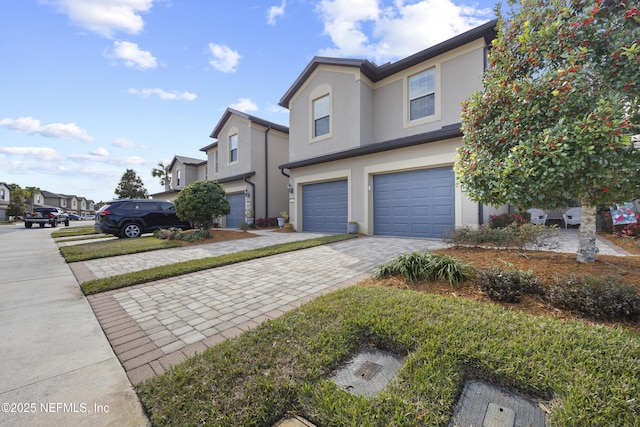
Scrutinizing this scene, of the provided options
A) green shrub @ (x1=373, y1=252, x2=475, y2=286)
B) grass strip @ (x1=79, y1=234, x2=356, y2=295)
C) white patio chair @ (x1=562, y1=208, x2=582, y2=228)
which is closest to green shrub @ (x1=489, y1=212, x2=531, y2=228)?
white patio chair @ (x1=562, y1=208, x2=582, y2=228)

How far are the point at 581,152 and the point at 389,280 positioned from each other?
2776 mm

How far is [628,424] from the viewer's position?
127cm

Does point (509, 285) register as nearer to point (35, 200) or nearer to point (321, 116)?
point (321, 116)

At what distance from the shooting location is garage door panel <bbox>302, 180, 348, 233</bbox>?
11164 millimetres

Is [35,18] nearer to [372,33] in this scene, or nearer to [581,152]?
[372,33]

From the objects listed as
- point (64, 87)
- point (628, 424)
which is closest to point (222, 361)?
point (628, 424)

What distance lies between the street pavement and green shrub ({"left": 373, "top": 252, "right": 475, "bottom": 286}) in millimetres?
615

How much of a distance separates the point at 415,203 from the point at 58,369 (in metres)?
Result: 9.06

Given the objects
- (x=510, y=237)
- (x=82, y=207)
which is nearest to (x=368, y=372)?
(x=510, y=237)

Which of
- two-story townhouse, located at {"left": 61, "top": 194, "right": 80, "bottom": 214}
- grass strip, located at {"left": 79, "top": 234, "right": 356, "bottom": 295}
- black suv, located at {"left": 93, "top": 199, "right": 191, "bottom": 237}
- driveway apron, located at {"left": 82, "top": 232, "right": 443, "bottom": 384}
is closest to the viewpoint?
driveway apron, located at {"left": 82, "top": 232, "right": 443, "bottom": 384}

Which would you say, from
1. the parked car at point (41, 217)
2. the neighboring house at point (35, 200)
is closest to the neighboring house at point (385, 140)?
the parked car at point (41, 217)

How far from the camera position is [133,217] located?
1041 cm

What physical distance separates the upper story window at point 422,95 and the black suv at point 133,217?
11444 millimetres

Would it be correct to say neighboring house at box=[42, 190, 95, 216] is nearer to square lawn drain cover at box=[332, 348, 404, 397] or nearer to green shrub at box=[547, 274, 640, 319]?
square lawn drain cover at box=[332, 348, 404, 397]
